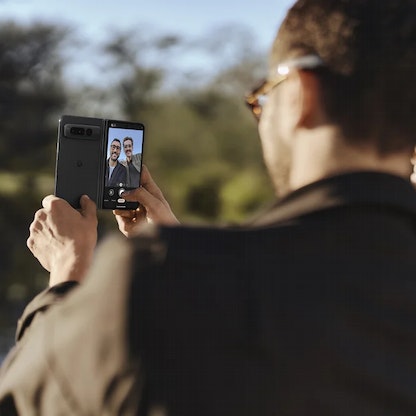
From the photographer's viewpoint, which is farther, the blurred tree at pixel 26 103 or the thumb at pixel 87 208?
the blurred tree at pixel 26 103

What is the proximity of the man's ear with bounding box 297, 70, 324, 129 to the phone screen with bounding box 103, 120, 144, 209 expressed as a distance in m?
0.70

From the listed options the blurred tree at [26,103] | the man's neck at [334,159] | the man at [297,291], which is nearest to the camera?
the man at [297,291]

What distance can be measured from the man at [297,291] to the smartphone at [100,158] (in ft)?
1.97

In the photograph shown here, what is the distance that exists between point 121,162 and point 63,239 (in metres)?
0.46

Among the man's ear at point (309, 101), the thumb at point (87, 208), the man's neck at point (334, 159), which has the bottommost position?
the thumb at point (87, 208)

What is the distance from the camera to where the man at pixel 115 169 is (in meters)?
1.89

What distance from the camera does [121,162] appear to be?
6.35 ft

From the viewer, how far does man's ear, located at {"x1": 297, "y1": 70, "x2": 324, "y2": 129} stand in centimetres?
124

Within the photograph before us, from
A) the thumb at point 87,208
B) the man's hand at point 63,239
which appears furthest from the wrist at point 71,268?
the thumb at point 87,208

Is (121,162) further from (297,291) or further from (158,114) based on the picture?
(158,114)

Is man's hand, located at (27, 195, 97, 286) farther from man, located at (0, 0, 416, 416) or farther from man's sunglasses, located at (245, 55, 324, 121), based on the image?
man's sunglasses, located at (245, 55, 324, 121)

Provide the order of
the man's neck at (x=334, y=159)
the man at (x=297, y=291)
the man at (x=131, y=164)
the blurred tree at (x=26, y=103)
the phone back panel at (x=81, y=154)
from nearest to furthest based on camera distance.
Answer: the man at (x=297, y=291) < the man's neck at (x=334, y=159) < the phone back panel at (x=81, y=154) < the man at (x=131, y=164) < the blurred tree at (x=26, y=103)

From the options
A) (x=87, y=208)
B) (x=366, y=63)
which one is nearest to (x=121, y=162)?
(x=87, y=208)

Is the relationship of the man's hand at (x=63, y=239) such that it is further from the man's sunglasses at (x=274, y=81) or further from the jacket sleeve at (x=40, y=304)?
the man's sunglasses at (x=274, y=81)
